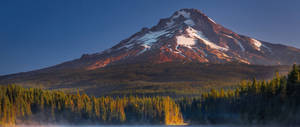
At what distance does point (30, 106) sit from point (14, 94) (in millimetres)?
4705

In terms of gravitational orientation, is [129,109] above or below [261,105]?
below

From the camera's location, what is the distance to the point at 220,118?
8062 cm

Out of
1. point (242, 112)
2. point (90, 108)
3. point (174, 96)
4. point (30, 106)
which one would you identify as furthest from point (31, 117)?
point (174, 96)

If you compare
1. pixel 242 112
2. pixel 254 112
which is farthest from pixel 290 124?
pixel 242 112

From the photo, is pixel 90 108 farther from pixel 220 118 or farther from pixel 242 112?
pixel 242 112

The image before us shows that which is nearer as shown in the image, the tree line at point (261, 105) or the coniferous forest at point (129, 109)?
the tree line at point (261, 105)

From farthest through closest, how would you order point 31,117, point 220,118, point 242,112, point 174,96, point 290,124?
point 174,96 → point 31,117 → point 220,118 → point 242,112 → point 290,124

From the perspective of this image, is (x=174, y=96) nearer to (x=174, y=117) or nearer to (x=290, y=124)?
(x=174, y=117)

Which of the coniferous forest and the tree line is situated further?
the coniferous forest

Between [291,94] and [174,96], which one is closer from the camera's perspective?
[291,94]

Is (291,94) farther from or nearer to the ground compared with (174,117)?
farther from the ground

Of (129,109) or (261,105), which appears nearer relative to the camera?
(261,105)

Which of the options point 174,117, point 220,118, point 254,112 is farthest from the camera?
point 174,117

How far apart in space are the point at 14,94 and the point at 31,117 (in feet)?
22.5
